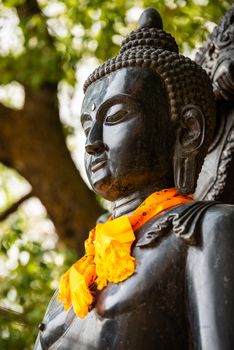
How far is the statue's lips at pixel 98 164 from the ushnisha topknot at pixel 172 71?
264 mm

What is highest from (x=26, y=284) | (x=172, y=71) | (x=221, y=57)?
(x=172, y=71)

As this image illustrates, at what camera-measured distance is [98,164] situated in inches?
97.0

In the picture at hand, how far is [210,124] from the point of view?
256cm

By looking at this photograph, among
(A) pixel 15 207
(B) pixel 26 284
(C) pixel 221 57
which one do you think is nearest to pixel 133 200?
(C) pixel 221 57

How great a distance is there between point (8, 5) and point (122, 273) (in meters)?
3.38

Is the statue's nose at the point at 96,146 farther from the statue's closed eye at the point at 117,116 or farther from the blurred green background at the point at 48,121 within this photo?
the blurred green background at the point at 48,121

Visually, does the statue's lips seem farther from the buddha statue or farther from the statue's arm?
the statue's arm

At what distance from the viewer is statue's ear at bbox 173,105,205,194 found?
2490mm

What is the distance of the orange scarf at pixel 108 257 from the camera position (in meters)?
2.28

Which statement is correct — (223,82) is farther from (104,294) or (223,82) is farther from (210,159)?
(104,294)

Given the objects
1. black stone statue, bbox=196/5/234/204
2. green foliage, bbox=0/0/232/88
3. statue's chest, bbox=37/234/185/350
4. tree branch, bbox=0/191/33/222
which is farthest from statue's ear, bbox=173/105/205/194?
tree branch, bbox=0/191/33/222

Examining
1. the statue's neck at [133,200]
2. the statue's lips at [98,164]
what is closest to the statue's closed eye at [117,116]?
the statue's lips at [98,164]

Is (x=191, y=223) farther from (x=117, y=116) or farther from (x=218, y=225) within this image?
(x=117, y=116)

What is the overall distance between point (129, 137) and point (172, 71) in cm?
26
